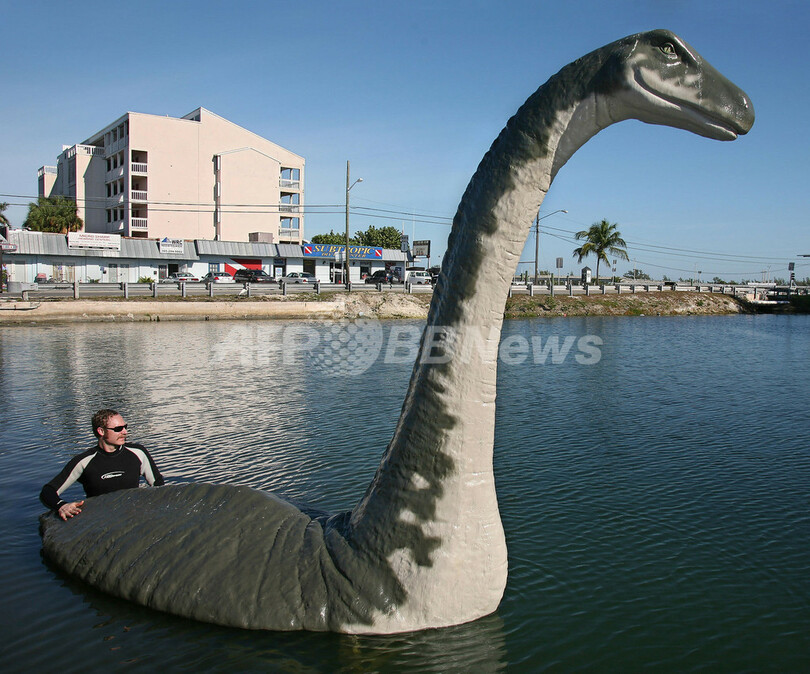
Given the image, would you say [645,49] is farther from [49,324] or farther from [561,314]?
[561,314]

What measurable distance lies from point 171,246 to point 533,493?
168 ft

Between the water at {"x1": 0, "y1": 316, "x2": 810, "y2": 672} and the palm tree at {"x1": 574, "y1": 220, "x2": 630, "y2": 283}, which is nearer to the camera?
the water at {"x1": 0, "y1": 316, "x2": 810, "y2": 672}

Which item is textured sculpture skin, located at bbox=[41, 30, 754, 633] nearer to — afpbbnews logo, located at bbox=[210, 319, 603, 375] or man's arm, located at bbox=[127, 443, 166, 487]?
man's arm, located at bbox=[127, 443, 166, 487]

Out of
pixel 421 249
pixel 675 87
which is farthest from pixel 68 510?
pixel 421 249

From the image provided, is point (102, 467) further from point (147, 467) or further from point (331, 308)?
point (331, 308)

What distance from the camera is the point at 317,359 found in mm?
22000

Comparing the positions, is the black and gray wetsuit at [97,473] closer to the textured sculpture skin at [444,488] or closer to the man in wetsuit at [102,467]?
the man in wetsuit at [102,467]

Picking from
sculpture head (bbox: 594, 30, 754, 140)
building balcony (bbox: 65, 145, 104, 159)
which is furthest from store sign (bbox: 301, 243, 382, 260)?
sculpture head (bbox: 594, 30, 754, 140)

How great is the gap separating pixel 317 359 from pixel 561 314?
3000 centimetres

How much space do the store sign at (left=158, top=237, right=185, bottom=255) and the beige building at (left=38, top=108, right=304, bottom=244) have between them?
4.14 m

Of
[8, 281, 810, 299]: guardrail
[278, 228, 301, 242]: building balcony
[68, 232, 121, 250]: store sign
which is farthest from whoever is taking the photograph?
[278, 228, 301, 242]: building balcony

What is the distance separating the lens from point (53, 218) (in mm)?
57250

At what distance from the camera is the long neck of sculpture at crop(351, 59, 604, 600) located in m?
3.97

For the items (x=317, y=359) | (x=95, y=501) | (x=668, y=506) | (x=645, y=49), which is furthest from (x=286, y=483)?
(x=317, y=359)
